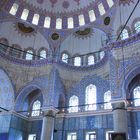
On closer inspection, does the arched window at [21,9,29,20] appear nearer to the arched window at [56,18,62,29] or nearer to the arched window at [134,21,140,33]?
the arched window at [56,18,62,29]

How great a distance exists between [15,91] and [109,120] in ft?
25.2

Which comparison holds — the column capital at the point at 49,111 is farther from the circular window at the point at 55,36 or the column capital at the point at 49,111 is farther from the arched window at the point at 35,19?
the arched window at the point at 35,19

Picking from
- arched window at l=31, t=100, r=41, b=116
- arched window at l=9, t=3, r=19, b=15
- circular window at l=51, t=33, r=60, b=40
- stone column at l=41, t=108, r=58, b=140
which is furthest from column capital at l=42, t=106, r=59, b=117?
arched window at l=9, t=3, r=19, b=15

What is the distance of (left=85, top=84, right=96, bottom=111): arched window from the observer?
687 inches

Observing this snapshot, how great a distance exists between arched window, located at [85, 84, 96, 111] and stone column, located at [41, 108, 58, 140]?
8.52 feet

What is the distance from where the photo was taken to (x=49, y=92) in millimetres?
17422

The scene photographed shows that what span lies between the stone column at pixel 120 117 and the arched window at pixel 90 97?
3.57m

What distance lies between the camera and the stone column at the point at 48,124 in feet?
51.6

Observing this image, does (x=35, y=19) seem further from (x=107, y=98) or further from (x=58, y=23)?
(x=107, y=98)

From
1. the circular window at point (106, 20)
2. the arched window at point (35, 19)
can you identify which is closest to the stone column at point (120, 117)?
the circular window at point (106, 20)

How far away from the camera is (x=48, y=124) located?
1619 cm

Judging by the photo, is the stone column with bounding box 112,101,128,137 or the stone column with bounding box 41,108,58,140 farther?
the stone column with bounding box 41,108,58,140

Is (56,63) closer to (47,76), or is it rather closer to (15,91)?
(47,76)

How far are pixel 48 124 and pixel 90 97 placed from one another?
396cm
